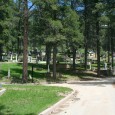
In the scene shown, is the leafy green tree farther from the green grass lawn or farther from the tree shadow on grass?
the tree shadow on grass

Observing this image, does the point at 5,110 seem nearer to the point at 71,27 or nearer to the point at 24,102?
the point at 24,102

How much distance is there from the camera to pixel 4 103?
48.9 feet

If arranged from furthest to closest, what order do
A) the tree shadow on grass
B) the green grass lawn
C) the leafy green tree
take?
the leafy green tree
the green grass lawn
the tree shadow on grass

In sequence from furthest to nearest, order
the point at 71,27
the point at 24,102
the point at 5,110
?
the point at 71,27
the point at 24,102
the point at 5,110

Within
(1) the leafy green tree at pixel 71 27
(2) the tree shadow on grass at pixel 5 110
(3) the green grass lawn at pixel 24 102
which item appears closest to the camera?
(2) the tree shadow on grass at pixel 5 110

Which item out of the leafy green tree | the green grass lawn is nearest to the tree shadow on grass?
the green grass lawn

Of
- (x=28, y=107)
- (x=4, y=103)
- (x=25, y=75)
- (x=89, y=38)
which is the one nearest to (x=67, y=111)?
(x=28, y=107)

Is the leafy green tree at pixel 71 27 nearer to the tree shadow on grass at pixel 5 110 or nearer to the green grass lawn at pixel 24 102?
the green grass lawn at pixel 24 102

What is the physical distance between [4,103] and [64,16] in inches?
684

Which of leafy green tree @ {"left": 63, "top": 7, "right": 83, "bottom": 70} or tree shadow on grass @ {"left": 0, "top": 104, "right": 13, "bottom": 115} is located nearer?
tree shadow on grass @ {"left": 0, "top": 104, "right": 13, "bottom": 115}

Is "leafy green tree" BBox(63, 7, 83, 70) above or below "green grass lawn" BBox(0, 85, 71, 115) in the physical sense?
above

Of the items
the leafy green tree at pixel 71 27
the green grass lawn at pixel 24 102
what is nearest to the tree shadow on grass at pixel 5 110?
the green grass lawn at pixel 24 102

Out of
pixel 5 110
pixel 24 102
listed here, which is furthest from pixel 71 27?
pixel 5 110

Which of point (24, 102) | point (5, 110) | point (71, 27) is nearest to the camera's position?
point (5, 110)
